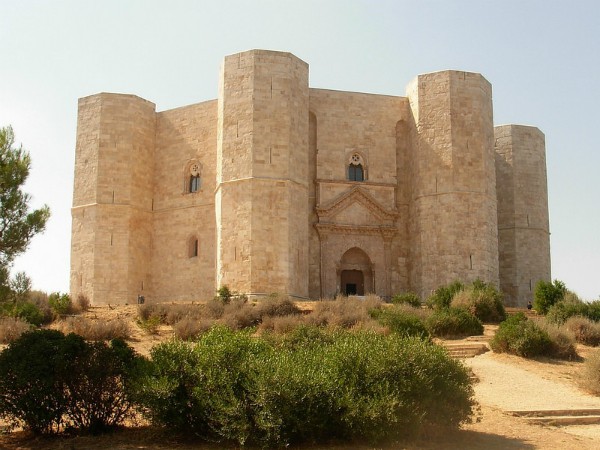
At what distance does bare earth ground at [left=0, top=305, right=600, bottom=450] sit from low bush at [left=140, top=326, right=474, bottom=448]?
281 millimetres

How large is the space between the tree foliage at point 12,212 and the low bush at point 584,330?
Answer: 504 inches

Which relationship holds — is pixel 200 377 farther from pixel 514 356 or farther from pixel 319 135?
pixel 319 135

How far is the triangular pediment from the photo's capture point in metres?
27.3

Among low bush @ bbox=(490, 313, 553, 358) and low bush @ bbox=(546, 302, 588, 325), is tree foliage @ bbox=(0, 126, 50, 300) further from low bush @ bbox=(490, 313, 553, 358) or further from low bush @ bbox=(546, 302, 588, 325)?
low bush @ bbox=(546, 302, 588, 325)

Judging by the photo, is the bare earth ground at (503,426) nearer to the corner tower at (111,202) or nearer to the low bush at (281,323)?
the low bush at (281,323)

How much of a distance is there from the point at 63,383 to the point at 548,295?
1746 centimetres

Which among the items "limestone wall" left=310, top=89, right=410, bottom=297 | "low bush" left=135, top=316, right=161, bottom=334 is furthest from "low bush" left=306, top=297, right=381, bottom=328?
"limestone wall" left=310, top=89, right=410, bottom=297

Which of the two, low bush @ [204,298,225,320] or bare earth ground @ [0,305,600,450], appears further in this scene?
low bush @ [204,298,225,320]

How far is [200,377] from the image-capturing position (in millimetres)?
9695

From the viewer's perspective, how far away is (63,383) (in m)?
10.2

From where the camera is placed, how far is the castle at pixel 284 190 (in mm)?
25281

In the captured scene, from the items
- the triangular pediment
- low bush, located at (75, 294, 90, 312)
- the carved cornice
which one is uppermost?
the triangular pediment

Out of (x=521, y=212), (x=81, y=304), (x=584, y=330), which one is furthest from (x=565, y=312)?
(x=81, y=304)

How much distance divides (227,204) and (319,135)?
450cm
